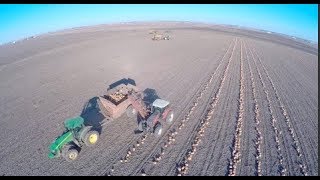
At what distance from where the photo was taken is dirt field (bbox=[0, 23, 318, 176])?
39.4ft

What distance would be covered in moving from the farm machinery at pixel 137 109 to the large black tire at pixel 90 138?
1650 millimetres

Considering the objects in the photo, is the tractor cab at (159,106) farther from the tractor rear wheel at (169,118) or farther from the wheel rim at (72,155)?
the wheel rim at (72,155)

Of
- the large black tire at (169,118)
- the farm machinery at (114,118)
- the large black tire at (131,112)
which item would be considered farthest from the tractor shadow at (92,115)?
the large black tire at (169,118)

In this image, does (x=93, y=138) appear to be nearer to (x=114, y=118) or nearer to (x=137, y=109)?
(x=114, y=118)

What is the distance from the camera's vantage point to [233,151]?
1270 centimetres

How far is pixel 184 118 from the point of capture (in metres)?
16.0

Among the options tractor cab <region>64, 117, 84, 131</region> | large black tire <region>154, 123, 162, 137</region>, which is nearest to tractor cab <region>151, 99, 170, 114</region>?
large black tire <region>154, 123, 162, 137</region>

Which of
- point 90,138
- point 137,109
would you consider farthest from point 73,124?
point 137,109

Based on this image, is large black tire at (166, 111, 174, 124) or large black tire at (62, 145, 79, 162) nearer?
large black tire at (62, 145, 79, 162)

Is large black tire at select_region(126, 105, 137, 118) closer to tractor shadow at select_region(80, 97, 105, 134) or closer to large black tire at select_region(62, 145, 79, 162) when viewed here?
tractor shadow at select_region(80, 97, 105, 134)

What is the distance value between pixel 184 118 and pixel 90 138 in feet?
19.2

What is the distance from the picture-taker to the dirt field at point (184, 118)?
12000 millimetres
